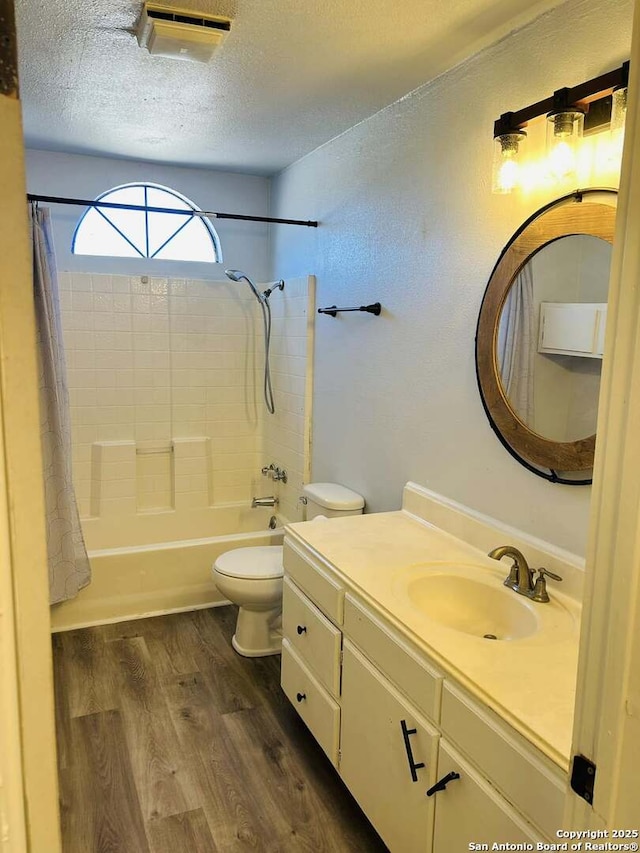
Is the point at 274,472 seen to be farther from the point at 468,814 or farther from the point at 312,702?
the point at 468,814

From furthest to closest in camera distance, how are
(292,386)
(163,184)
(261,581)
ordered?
(163,184) < (292,386) < (261,581)

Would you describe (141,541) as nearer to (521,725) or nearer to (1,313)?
(521,725)

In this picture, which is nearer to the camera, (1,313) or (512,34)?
(1,313)

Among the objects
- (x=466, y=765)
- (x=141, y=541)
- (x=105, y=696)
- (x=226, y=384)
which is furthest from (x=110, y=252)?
(x=466, y=765)

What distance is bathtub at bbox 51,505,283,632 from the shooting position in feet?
Answer: 10.8

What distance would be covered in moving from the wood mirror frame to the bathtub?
6.23 ft

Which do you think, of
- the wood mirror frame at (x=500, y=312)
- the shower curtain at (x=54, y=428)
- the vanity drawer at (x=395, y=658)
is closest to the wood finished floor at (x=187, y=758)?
the shower curtain at (x=54, y=428)

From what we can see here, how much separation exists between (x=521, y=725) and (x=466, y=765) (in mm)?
233

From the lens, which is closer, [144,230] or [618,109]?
[618,109]

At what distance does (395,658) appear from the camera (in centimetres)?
164

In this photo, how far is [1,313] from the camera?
530 millimetres

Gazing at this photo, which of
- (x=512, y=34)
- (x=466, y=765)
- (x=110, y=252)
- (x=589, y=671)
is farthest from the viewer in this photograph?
(x=110, y=252)

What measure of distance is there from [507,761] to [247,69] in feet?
7.46

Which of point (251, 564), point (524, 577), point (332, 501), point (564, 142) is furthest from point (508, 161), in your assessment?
point (251, 564)
